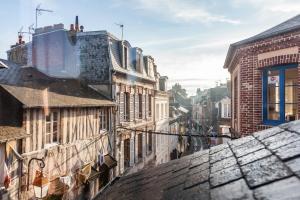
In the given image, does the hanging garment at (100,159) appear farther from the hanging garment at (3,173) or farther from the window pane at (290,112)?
the window pane at (290,112)

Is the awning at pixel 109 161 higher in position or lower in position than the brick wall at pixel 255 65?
Answer: lower

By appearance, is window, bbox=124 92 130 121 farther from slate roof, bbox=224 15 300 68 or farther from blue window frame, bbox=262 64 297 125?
blue window frame, bbox=262 64 297 125

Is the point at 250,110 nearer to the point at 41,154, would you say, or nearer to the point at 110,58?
the point at 41,154

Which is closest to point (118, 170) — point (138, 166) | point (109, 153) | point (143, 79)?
point (109, 153)

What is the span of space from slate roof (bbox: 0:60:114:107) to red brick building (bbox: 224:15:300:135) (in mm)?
6396

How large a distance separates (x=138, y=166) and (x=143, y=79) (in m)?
6.34

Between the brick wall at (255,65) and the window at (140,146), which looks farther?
the window at (140,146)

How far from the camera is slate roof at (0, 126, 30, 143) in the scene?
7504mm

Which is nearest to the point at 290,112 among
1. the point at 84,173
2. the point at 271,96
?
the point at 271,96

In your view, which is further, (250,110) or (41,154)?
(41,154)

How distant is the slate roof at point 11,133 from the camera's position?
750cm

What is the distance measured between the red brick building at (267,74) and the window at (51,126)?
6.84 metres

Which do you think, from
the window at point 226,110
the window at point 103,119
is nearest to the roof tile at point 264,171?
the window at point 103,119

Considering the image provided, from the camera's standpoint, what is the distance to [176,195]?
2311 millimetres
